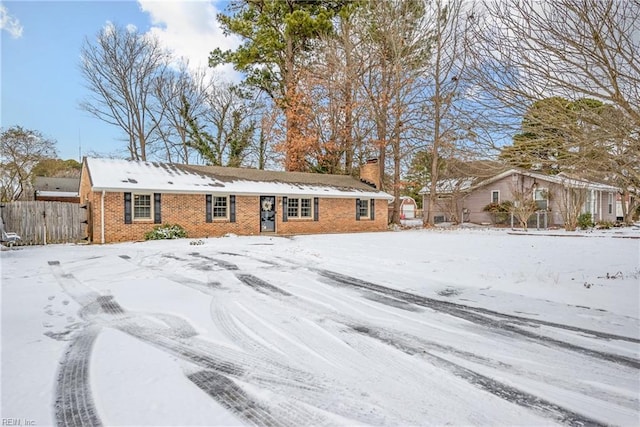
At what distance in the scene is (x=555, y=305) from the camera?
15.4 ft

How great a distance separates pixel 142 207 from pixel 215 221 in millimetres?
3016

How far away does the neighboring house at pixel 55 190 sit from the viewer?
28.1 meters

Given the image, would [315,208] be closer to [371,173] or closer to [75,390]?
[371,173]

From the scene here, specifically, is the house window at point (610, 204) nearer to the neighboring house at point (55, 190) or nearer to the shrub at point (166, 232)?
the shrub at point (166, 232)

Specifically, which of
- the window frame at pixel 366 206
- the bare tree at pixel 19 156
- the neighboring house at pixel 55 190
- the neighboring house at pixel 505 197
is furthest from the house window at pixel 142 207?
the neighboring house at pixel 55 190

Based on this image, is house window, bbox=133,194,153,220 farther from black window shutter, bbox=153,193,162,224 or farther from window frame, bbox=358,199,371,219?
window frame, bbox=358,199,371,219

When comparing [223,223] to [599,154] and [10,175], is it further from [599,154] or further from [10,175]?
[10,175]

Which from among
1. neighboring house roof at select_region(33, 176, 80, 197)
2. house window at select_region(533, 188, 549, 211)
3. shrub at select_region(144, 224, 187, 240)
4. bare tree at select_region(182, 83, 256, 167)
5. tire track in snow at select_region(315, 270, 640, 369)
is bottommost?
tire track in snow at select_region(315, 270, 640, 369)

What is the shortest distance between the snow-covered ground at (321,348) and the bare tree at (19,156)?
911 inches

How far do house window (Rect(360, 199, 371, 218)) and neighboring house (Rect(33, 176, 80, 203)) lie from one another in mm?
24293

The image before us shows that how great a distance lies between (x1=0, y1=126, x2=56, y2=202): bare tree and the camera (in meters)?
23.0

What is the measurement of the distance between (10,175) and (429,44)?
99.8ft

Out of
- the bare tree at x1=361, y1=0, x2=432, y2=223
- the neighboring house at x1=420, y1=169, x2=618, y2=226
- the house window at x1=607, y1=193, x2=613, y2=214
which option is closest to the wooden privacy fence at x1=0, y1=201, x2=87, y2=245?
the bare tree at x1=361, y1=0, x2=432, y2=223

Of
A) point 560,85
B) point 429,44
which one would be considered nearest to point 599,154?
point 560,85
